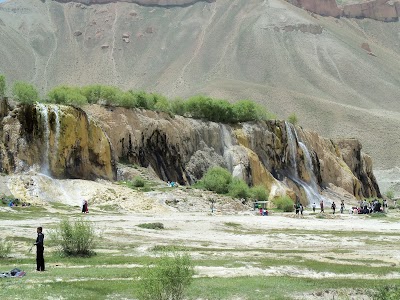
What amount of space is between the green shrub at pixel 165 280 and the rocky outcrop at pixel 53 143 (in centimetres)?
4072

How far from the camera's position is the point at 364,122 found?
16788 cm

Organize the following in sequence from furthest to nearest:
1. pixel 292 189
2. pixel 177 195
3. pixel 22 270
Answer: pixel 292 189
pixel 177 195
pixel 22 270

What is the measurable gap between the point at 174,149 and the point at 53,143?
20.8m

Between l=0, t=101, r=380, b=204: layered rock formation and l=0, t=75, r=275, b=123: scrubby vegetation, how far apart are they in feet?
7.29

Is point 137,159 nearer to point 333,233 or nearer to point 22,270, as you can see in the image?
point 333,233

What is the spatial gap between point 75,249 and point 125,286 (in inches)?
271

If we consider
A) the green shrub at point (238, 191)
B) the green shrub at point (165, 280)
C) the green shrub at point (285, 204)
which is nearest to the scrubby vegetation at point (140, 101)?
the green shrub at point (238, 191)

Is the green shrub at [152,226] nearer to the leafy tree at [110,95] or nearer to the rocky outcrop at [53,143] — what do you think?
the rocky outcrop at [53,143]

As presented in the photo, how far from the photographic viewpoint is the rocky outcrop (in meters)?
54.0

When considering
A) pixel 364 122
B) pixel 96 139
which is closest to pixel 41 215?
pixel 96 139

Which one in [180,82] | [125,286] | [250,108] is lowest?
[125,286]

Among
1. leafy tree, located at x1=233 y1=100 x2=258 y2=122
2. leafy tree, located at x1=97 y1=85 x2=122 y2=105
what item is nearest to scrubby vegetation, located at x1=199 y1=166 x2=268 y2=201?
leafy tree, located at x1=97 y1=85 x2=122 y2=105

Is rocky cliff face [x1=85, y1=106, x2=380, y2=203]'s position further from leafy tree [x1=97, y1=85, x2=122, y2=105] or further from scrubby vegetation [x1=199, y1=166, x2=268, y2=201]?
scrubby vegetation [x1=199, y1=166, x2=268, y2=201]

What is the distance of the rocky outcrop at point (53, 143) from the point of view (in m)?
54.0
